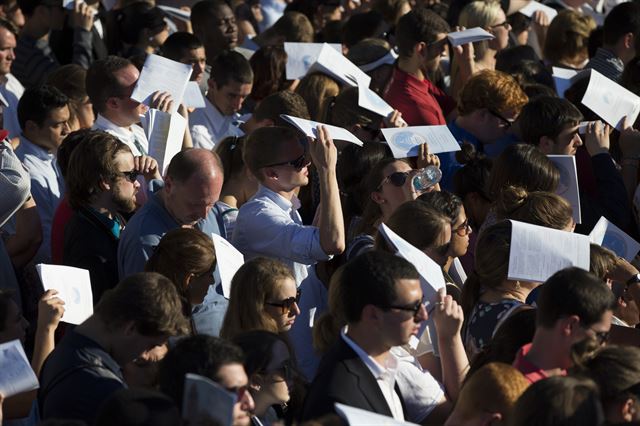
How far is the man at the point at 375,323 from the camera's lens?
4.14 metres

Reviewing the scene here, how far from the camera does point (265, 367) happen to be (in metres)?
4.33

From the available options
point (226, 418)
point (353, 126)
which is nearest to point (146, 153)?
point (353, 126)

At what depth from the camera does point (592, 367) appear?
4059 mm

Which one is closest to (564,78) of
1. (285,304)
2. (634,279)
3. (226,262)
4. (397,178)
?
(397,178)

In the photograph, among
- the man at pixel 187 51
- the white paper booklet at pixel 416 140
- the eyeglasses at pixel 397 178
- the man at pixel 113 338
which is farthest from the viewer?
the man at pixel 187 51

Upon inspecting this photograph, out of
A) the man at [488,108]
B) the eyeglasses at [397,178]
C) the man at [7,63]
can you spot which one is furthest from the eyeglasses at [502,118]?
the man at [7,63]

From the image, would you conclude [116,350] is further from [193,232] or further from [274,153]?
[274,153]

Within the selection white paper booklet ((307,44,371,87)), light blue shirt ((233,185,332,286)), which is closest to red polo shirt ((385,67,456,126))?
white paper booklet ((307,44,371,87))

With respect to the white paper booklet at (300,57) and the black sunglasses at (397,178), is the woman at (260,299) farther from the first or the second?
the white paper booklet at (300,57)

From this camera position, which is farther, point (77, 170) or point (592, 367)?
point (77, 170)

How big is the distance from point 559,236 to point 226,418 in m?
2.03

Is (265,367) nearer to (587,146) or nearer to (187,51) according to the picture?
(587,146)

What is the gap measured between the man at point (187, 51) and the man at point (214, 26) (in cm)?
102

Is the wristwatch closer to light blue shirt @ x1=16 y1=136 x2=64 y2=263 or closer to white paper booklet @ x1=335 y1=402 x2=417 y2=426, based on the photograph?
white paper booklet @ x1=335 y1=402 x2=417 y2=426
